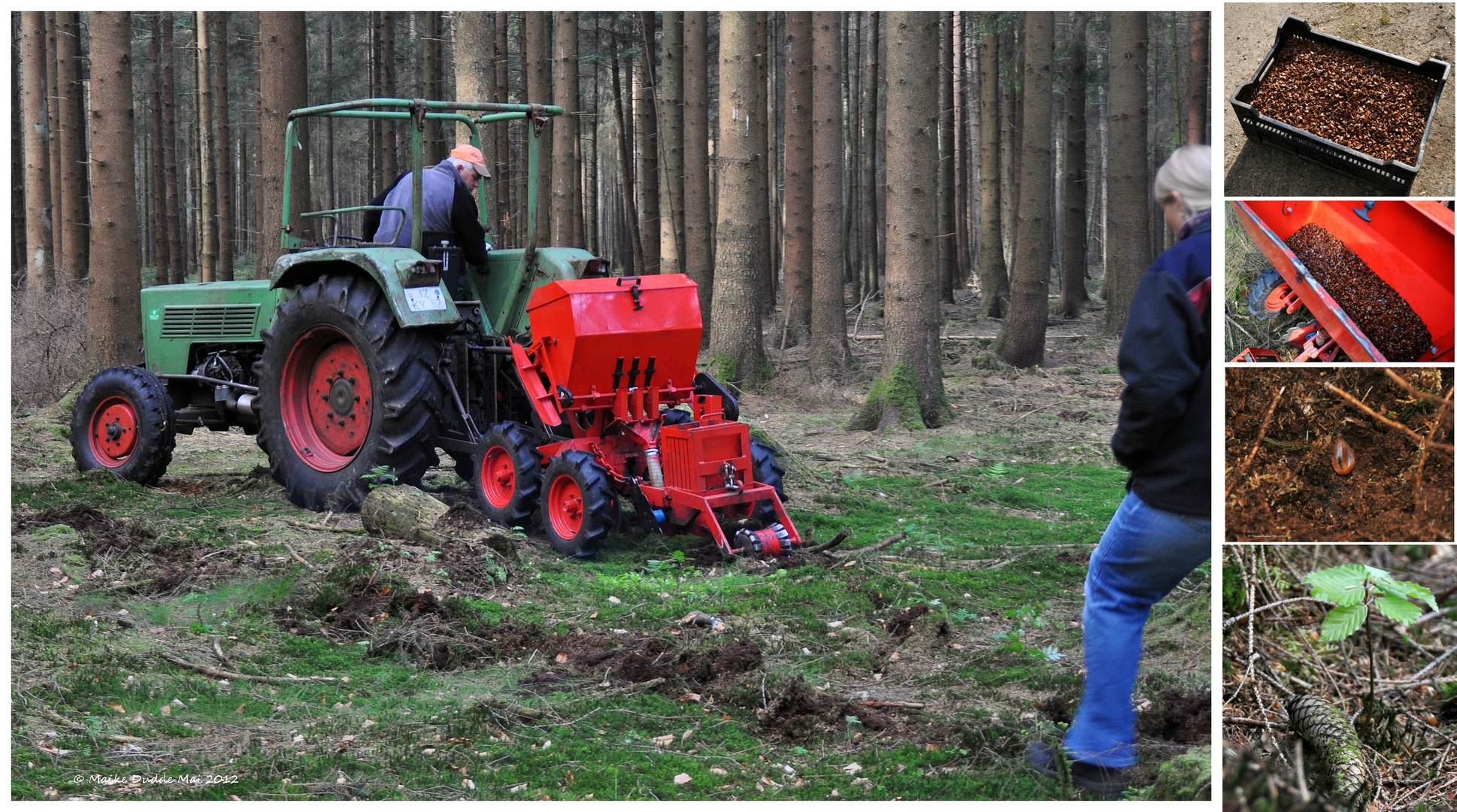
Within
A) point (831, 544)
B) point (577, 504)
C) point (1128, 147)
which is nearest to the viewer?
point (831, 544)

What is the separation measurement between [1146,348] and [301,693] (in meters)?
3.05

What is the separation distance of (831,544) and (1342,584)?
3.36 meters

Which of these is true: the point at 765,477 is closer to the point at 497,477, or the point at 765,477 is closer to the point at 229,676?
the point at 497,477

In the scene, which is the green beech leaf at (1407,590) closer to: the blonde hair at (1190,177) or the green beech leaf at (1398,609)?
the green beech leaf at (1398,609)

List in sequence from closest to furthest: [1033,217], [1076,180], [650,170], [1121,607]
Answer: [1121,607] → [1033,217] → [1076,180] → [650,170]

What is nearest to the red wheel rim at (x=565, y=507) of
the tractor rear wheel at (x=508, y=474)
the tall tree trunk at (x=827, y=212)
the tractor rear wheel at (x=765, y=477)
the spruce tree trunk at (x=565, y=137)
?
the tractor rear wheel at (x=508, y=474)

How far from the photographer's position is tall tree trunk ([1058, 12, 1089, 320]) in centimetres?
1716

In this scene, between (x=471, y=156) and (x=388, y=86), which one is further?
(x=388, y=86)

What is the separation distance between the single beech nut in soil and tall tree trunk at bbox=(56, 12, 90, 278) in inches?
637

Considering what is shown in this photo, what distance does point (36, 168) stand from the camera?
56.4 feet

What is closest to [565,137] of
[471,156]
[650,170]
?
[650,170]

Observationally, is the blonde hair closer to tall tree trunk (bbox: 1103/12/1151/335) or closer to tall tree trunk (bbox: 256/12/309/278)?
tall tree trunk (bbox: 256/12/309/278)

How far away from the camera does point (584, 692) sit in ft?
14.0

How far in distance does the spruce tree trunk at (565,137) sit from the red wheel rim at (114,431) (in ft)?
26.0
